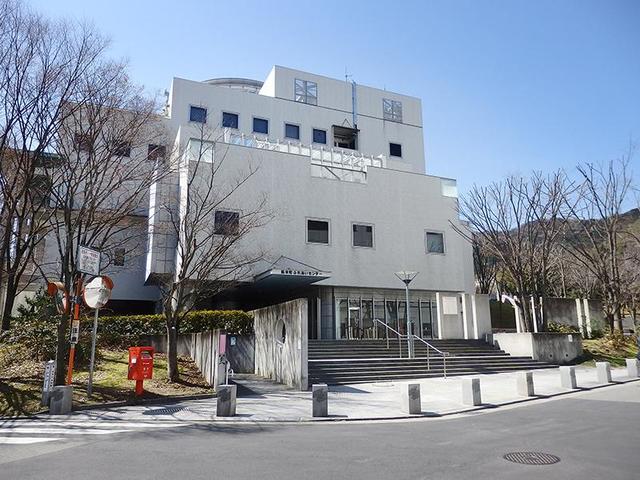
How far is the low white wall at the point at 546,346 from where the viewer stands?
2188 cm

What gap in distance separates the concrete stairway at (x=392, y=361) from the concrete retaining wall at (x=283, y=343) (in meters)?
0.99

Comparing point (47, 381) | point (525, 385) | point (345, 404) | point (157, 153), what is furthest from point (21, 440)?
point (525, 385)

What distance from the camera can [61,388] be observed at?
1070 cm

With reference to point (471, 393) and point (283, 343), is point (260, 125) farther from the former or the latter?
point (471, 393)

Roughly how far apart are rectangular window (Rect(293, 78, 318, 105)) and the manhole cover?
3393 cm

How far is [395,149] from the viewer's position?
3959 centimetres

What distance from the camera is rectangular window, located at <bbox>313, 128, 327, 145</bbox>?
3712cm

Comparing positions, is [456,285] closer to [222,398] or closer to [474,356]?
[474,356]

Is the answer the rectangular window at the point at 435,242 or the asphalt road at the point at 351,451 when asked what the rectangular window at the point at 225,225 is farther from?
the rectangular window at the point at 435,242

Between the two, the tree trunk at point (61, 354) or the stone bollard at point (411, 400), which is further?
the tree trunk at point (61, 354)

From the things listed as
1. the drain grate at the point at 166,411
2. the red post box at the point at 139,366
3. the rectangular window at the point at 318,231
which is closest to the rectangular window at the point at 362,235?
the rectangular window at the point at 318,231

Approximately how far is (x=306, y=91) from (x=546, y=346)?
25.8 metres

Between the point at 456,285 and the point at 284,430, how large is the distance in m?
22.9

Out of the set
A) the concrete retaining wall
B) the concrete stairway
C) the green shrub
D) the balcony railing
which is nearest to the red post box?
the concrete retaining wall
